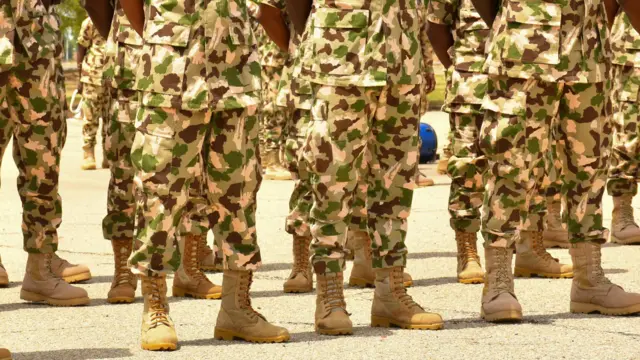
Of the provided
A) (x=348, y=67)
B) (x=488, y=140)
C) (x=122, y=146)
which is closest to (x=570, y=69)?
(x=488, y=140)

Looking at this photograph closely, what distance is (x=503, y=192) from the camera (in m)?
6.58

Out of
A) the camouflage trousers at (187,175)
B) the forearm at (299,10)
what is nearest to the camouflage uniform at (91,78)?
the forearm at (299,10)

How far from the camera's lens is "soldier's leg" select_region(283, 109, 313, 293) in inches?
293

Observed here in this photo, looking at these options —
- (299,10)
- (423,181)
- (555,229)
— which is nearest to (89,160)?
(423,181)

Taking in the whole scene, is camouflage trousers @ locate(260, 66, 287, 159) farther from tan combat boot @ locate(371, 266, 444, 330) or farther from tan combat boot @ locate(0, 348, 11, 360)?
tan combat boot @ locate(0, 348, 11, 360)

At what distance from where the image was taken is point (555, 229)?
9.12m

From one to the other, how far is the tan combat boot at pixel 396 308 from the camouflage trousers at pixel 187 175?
777 mm

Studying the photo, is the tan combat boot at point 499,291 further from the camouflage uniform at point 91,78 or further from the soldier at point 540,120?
the camouflage uniform at point 91,78

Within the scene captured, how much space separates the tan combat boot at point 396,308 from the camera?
20.9 ft

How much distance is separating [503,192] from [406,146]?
24.3 inches

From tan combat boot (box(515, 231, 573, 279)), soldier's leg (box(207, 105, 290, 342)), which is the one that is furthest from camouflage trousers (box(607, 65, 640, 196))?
soldier's leg (box(207, 105, 290, 342))

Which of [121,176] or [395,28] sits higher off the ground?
[395,28]

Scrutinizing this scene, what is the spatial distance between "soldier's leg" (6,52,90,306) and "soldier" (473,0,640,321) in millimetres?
2278

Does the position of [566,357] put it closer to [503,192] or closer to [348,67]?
[503,192]
